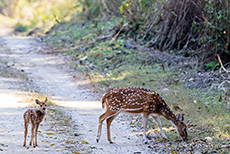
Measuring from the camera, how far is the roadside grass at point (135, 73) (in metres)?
8.80

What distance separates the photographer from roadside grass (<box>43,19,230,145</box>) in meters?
8.80

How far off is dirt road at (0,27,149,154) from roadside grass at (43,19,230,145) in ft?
3.18

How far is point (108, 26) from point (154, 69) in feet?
31.7

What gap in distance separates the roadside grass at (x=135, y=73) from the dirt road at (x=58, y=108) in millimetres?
969

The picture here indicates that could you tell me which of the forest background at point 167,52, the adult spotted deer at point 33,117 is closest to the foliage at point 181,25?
the forest background at point 167,52

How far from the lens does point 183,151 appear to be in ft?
23.9

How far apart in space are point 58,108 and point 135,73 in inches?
210

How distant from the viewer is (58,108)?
34.6 ft

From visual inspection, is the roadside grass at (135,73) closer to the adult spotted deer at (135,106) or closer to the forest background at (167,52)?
the forest background at (167,52)

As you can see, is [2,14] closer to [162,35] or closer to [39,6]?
[39,6]

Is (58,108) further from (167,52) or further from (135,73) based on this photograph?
(167,52)

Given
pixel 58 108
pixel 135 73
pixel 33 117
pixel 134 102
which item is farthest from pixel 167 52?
pixel 33 117

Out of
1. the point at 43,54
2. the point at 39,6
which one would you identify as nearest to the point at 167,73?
the point at 43,54

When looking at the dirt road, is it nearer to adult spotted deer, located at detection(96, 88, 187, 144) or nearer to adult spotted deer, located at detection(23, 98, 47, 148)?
adult spotted deer, located at detection(23, 98, 47, 148)
